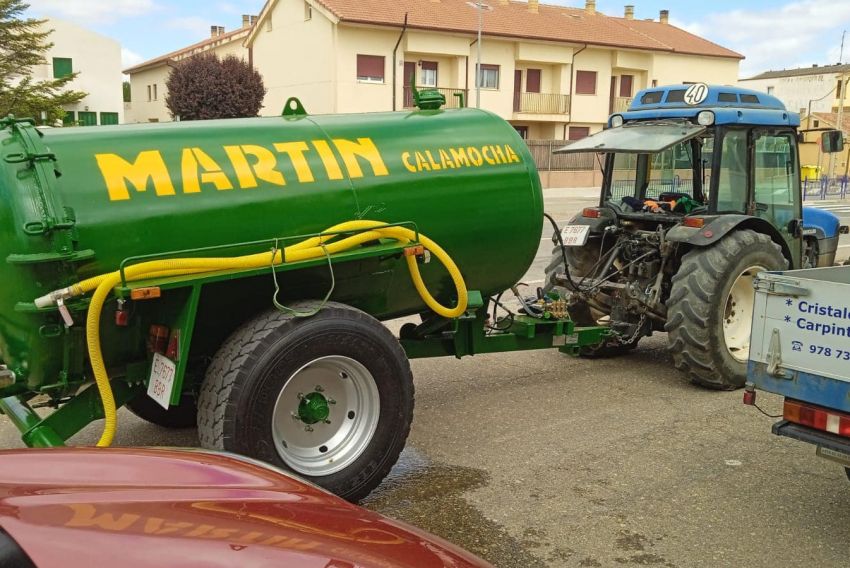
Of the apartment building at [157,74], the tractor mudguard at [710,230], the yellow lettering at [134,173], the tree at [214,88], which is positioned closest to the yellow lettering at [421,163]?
the yellow lettering at [134,173]

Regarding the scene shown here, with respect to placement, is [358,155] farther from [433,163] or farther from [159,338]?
[159,338]

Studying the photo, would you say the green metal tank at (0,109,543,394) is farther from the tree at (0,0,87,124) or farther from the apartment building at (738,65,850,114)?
the apartment building at (738,65,850,114)

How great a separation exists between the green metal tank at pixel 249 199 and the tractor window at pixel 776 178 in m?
2.42

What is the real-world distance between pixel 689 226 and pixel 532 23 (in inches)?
1392

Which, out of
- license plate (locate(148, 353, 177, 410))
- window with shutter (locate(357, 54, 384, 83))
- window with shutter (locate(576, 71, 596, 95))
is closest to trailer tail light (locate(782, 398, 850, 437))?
license plate (locate(148, 353, 177, 410))

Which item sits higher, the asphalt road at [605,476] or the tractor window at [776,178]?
the tractor window at [776,178]

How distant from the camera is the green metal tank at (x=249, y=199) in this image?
3.78 meters

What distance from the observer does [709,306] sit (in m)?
5.96

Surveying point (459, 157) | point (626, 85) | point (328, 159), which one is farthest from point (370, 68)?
point (328, 159)

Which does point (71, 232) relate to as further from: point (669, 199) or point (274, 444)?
point (669, 199)

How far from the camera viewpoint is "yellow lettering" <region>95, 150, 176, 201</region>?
3.94 meters

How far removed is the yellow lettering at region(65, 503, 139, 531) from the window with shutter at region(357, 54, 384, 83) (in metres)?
33.4

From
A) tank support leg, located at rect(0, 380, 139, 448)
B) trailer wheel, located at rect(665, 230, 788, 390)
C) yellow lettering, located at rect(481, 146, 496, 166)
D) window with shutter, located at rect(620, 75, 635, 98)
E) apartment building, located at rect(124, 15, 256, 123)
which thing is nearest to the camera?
tank support leg, located at rect(0, 380, 139, 448)

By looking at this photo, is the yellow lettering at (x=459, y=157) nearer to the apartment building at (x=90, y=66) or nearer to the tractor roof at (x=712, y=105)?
the tractor roof at (x=712, y=105)
